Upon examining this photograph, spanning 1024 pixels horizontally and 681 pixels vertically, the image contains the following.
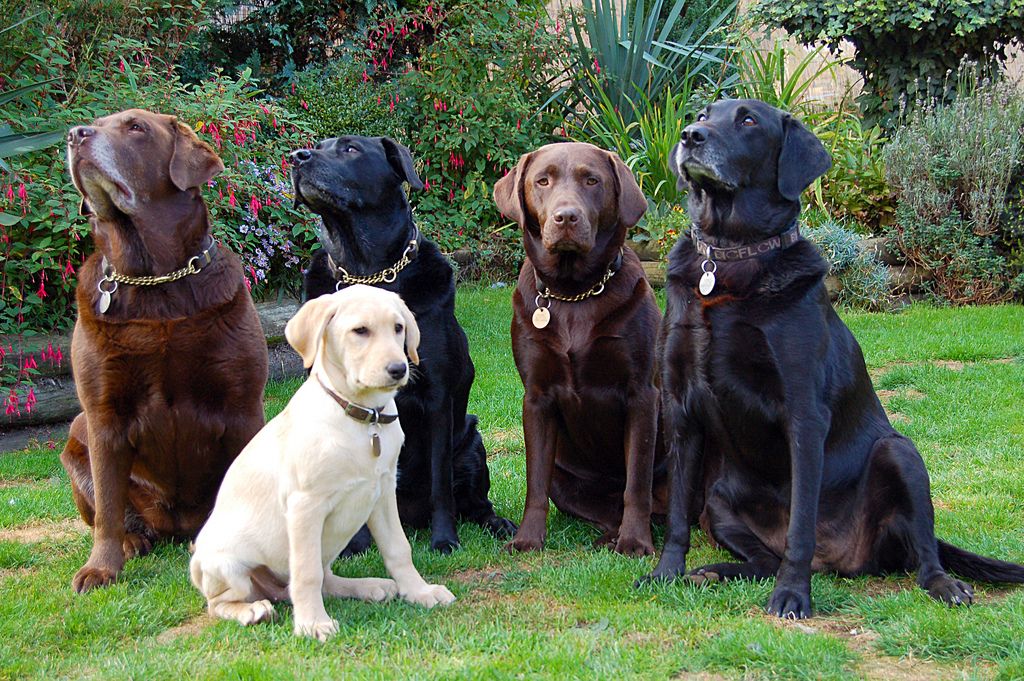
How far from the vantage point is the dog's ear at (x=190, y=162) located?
12.7 feet

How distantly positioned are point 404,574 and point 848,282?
21.9 ft

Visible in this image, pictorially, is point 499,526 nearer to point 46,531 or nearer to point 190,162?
point 190,162

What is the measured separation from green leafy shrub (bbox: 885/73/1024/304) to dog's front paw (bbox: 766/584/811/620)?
6.67 metres

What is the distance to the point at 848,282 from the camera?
29.7 feet

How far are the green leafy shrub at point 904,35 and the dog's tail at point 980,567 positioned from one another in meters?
7.59

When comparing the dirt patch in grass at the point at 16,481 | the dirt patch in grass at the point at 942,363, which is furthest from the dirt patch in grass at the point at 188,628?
the dirt patch in grass at the point at 942,363

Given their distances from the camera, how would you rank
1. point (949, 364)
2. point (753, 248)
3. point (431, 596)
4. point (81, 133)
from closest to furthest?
point (431, 596), point (753, 248), point (81, 133), point (949, 364)

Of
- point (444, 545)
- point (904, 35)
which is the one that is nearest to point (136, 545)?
point (444, 545)

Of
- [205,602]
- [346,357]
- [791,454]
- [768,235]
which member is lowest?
[205,602]

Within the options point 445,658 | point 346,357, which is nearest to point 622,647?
point 445,658

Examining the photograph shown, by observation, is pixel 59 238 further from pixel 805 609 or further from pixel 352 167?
pixel 805 609

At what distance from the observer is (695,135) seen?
141 inches

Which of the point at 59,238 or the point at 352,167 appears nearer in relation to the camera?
the point at 352,167

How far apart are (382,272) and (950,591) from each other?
251 centimetres
